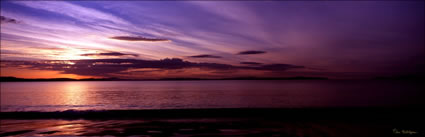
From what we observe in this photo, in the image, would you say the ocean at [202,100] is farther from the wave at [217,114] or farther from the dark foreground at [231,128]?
the dark foreground at [231,128]

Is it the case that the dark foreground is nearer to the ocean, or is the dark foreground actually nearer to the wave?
the wave

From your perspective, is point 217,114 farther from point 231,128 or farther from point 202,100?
point 202,100

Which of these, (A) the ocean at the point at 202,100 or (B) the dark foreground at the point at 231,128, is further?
(A) the ocean at the point at 202,100

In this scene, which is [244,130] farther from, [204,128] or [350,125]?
[350,125]

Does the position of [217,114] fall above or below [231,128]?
below

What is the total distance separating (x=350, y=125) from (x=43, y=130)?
17164 millimetres

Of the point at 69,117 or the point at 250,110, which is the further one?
the point at 250,110

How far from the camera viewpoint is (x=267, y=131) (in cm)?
1468

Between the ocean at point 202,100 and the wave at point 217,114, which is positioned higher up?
the wave at point 217,114

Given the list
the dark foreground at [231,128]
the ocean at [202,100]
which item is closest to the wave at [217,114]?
the dark foreground at [231,128]

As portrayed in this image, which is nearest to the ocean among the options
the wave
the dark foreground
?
the wave

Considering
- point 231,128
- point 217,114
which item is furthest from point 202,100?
point 231,128

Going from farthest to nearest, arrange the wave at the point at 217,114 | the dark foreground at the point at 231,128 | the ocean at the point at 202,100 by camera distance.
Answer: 1. the ocean at the point at 202,100
2. the wave at the point at 217,114
3. the dark foreground at the point at 231,128

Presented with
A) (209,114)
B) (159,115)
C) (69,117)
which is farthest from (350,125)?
(69,117)
